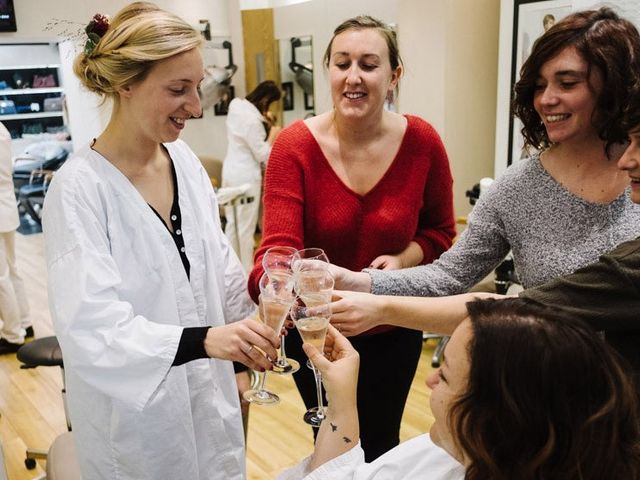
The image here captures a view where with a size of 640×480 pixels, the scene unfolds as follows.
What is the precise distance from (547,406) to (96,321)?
1002mm

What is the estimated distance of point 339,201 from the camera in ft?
6.31

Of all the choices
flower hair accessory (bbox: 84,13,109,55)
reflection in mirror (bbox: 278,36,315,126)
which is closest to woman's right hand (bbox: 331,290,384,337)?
flower hair accessory (bbox: 84,13,109,55)

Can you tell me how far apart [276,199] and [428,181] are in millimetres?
491

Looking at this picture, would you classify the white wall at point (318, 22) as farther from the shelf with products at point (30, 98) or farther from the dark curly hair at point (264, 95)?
the shelf with products at point (30, 98)

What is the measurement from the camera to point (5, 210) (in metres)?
4.40

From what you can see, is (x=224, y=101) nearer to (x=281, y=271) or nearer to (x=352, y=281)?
(x=352, y=281)

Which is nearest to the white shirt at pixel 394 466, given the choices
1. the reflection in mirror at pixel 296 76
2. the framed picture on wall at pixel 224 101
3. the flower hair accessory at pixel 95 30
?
the flower hair accessory at pixel 95 30

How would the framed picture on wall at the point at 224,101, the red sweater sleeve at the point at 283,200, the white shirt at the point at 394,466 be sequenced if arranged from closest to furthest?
the white shirt at the point at 394,466 → the red sweater sleeve at the point at 283,200 → the framed picture on wall at the point at 224,101

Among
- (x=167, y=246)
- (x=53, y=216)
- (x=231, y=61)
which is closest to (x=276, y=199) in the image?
(x=167, y=246)

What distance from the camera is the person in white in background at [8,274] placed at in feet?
14.3

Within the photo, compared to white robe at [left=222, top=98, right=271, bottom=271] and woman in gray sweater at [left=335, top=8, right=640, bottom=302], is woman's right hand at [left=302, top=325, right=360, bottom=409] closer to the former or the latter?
woman in gray sweater at [left=335, top=8, right=640, bottom=302]

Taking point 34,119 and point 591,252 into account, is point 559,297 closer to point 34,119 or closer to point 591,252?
point 591,252

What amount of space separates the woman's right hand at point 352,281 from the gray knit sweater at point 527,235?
20 mm

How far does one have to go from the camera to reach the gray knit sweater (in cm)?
152
